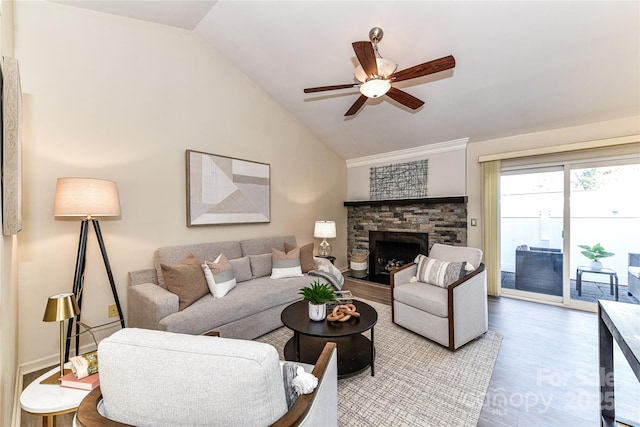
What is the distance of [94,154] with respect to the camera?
244 cm

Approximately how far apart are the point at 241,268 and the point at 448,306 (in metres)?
2.26

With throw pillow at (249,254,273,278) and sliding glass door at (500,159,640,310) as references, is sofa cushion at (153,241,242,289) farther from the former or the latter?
sliding glass door at (500,159,640,310)

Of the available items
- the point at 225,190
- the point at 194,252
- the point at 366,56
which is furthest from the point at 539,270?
the point at 194,252

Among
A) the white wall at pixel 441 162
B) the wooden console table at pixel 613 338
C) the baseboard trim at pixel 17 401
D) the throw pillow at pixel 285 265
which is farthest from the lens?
the white wall at pixel 441 162

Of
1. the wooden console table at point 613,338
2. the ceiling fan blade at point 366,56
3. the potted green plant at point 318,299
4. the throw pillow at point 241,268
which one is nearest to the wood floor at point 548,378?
the wooden console table at point 613,338

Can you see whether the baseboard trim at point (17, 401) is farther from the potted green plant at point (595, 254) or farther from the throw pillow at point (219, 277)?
the potted green plant at point (595, 254)

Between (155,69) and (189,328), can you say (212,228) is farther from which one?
(155,69)

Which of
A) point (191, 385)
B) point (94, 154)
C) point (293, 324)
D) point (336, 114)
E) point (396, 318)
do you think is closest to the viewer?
point (191, 385)

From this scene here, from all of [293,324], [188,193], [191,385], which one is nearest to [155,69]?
[188,193]

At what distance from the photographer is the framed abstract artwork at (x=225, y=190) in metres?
3.11

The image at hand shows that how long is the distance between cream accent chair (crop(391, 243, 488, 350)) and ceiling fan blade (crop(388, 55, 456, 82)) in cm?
181

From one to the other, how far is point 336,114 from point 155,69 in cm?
238

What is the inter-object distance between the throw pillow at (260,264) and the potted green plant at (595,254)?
13.4 ft

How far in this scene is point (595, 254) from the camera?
3.31 m
